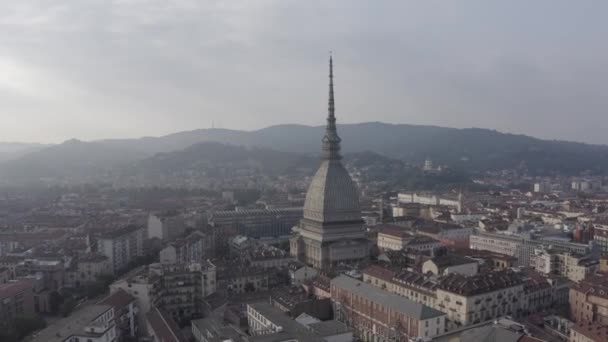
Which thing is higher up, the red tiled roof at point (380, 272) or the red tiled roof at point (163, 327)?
the red tiled roof at point (380, 272)

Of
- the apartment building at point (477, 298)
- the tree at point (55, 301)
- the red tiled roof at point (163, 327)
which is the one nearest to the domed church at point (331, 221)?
the apartment building at point (477, 298)

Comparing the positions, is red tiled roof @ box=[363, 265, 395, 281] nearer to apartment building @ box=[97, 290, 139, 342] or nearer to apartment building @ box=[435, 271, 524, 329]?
apartment building @ box=[435, 271, 524, 329]

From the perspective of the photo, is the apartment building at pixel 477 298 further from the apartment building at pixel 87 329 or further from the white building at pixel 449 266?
the apartment building at pixel 87 329

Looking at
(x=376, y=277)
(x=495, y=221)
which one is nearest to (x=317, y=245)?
(x=376, y=277)

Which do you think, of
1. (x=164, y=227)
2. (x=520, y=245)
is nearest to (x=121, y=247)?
(x=164, y=227)

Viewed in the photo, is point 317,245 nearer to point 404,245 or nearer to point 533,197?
point 404,245

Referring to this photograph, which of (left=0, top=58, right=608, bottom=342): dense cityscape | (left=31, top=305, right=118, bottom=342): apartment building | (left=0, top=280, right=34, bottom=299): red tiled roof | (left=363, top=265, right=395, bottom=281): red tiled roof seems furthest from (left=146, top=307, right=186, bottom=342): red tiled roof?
(left=363, top=265, right=395, bottom=281): red tiled roof
